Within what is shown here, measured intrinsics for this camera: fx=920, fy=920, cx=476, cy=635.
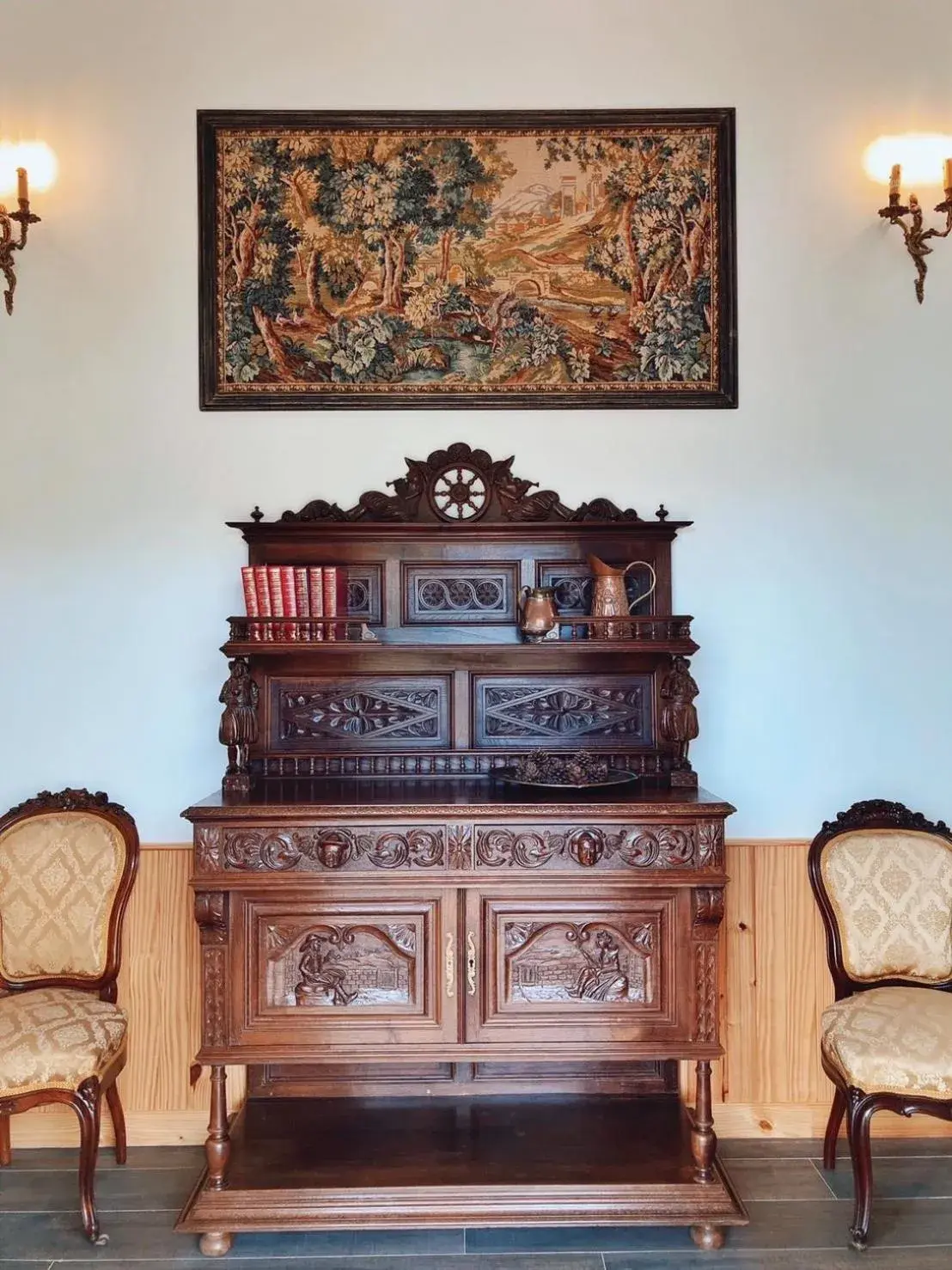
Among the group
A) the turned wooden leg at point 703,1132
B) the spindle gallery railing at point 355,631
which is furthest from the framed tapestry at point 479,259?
the turned wooden leg at point 703,1132

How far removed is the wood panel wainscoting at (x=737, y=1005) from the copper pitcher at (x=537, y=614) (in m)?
1.00

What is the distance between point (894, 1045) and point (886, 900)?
0.51 m

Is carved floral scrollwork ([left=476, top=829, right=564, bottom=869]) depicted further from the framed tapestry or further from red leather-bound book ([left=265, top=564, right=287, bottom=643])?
the framed tapestry

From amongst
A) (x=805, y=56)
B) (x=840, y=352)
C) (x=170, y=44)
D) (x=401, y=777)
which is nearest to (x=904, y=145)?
(x=805, y=56)

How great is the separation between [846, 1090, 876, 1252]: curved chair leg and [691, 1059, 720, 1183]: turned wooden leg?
367 millimetres

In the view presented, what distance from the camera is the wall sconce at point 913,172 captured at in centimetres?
303

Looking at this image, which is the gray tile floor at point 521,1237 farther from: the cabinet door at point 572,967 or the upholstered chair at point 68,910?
the cabinet door at point 572,967

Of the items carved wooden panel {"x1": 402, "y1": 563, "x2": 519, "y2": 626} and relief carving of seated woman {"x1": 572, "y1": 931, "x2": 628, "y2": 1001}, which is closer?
relief carving of seated woman {"x1": 572, "y1": 931, "x2": 628, "y2": 1001}

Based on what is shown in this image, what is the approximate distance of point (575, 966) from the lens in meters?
2.63

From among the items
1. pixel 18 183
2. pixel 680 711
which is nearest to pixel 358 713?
pixel 680 711

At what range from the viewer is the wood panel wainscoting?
122 inches

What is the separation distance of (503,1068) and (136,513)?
7.33 ft

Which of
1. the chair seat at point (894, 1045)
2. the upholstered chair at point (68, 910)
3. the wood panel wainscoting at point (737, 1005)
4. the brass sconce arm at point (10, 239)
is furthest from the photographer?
the wood panel wainscoting at point (737, 1005)

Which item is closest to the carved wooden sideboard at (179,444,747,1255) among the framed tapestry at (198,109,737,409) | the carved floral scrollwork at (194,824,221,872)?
the carved floral scrollwork at (194,824,221,872)
